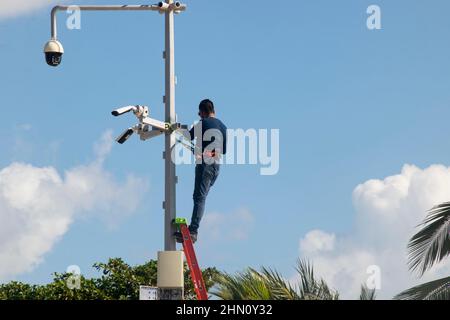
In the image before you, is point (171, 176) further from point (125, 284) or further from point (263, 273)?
point (125, 284)

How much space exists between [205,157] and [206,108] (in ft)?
2.93

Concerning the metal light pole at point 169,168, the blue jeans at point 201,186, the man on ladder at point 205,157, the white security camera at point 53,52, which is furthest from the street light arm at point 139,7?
the blue jeans at point 201,186

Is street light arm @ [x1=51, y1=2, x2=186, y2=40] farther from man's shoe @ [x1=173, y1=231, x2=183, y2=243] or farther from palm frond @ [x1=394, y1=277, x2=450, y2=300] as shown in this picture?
palm frond @ [x1=394, y1=277, x2=450, y2=300]

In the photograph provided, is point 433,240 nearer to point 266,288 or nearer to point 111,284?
point 266,288

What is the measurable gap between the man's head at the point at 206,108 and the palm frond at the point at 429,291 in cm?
455

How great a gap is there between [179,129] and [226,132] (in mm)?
830

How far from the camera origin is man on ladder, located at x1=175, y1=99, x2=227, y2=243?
51.9 ft

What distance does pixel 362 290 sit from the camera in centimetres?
1348

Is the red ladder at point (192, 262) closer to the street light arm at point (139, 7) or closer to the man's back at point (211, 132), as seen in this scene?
the man's back at point (211, 132)

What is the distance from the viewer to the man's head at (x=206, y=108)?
53.0 feet

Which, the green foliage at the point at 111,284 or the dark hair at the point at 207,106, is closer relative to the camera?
the dark hair at the point at 207,106

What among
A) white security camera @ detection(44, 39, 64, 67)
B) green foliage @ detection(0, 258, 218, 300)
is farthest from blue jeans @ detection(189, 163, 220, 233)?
green foliage @ detection(0, 258, 218, 300)

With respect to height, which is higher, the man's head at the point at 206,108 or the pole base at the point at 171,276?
the man's head at the point at 206,108
